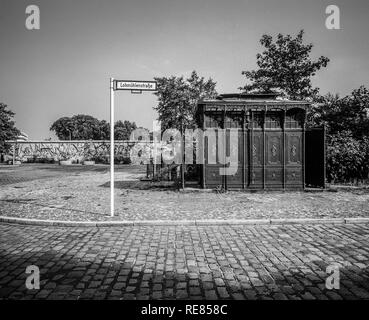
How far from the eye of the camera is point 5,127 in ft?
111

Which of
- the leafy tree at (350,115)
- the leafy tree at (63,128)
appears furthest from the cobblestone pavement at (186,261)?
the leafy tree at (63,128)

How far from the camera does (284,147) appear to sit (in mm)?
13000

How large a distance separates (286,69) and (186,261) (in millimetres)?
21620

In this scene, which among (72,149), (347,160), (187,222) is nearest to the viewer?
(187,222)

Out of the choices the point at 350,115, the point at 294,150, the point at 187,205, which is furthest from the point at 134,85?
the point at 350,115

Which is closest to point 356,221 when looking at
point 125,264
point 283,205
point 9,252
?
point 283,205

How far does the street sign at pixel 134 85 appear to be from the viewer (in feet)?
24.2

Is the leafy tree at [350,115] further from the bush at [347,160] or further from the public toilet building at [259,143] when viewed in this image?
the public toilet building at [259,143]

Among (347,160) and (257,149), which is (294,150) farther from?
(347,160)

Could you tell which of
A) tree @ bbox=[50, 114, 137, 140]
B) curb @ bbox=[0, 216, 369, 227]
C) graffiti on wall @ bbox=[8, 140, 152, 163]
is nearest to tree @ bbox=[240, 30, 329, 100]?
curb @ bbox=[0, 216, 369, 227]

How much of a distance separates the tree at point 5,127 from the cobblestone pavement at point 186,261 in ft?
104

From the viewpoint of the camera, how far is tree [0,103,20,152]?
33.4 m
